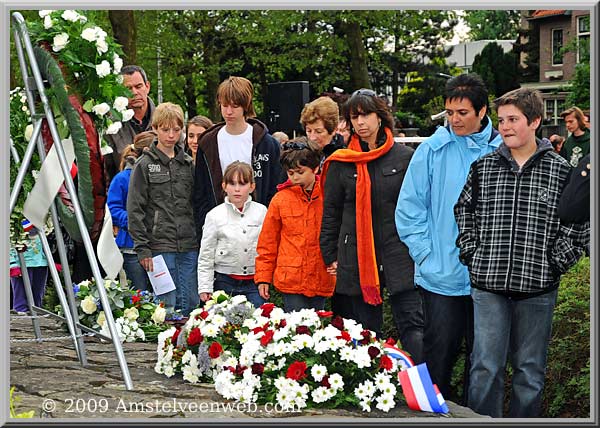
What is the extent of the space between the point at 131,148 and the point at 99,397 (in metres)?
3.14

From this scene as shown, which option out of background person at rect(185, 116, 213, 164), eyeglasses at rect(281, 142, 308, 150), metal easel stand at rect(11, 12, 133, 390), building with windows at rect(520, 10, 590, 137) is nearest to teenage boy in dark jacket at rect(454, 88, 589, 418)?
eyeglasses at rect(281, 142, 308, 150)

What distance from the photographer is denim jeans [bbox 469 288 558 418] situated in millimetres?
5066

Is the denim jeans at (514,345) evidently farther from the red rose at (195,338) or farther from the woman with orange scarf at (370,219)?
the red rose at (195,338)

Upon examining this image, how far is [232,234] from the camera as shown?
6656mm

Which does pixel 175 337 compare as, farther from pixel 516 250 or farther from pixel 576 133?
pixel 576 133

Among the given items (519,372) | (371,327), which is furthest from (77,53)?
(519,372)

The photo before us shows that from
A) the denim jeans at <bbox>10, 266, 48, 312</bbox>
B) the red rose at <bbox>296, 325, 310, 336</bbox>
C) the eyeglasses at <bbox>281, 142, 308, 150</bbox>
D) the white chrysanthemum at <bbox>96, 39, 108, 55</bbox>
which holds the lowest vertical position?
the denim jeans at <bbox>10, 266, 48, 312</bbox>

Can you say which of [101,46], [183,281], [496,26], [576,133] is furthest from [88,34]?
[496,26]

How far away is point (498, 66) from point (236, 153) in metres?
36.8

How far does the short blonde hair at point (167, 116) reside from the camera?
7250 millimetres

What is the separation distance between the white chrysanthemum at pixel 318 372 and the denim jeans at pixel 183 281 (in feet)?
8.71

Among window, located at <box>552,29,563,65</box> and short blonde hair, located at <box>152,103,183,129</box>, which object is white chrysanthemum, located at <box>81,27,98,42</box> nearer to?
short blonde hair, located at <box>152,103,183,129</box>

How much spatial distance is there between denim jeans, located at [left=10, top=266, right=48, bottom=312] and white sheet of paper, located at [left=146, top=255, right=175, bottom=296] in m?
1.61

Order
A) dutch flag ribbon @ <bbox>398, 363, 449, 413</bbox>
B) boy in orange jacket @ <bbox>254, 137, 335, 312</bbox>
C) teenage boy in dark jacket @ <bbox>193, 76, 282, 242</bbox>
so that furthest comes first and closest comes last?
1. teenage boy in dark jacket @ <bbox>193, 76, 282, 242</bbox>
2. boy in orange jacket @ <bbox>254, 137, 335, 312</bbox>
3. dutch flag ribbon @ <bbox>398, 363, 449, 413</bbox>
